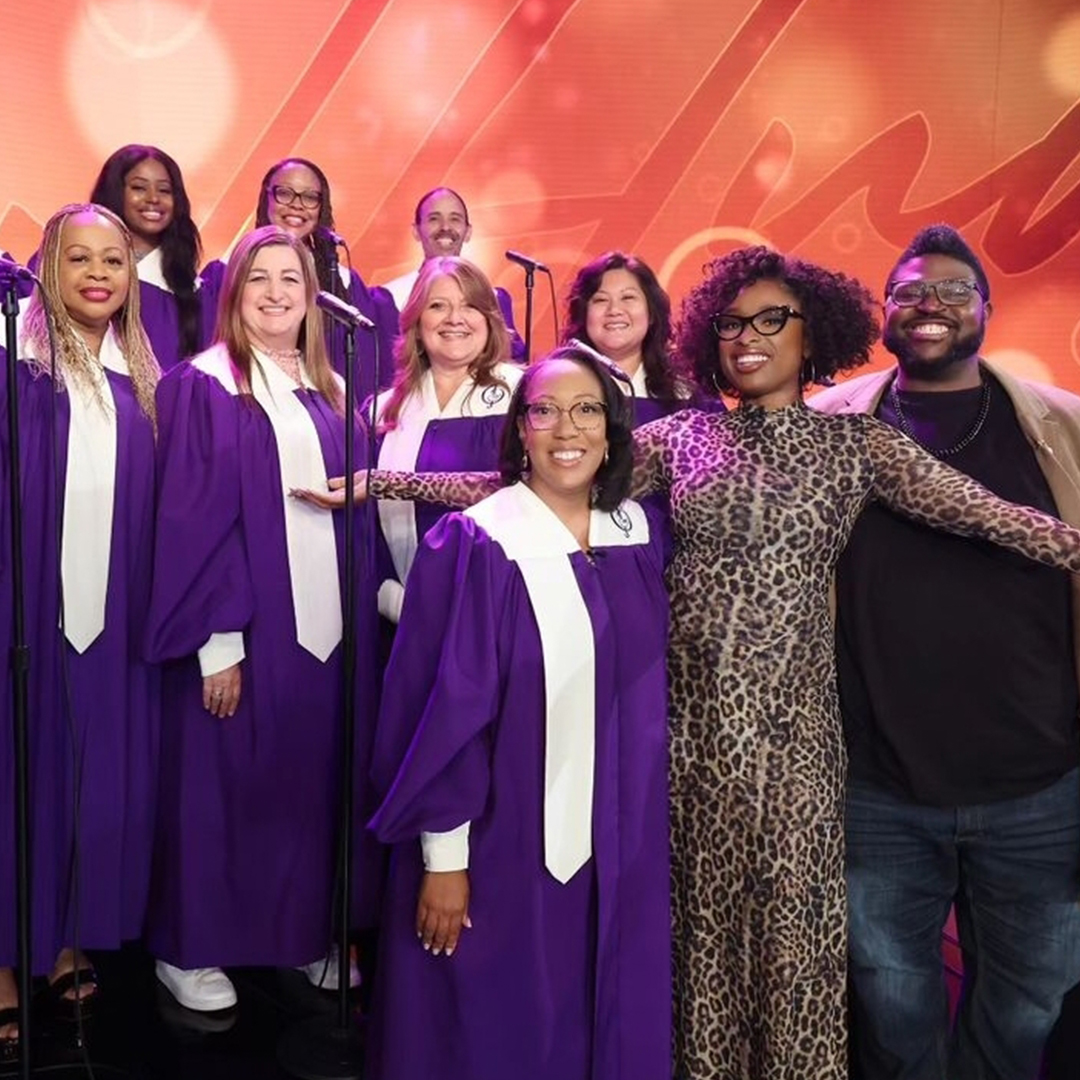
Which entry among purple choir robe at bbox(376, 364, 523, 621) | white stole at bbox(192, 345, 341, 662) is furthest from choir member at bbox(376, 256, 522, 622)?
white stole at bbox(192, 345, 341, 662)

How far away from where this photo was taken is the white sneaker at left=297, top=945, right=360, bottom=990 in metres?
3.46

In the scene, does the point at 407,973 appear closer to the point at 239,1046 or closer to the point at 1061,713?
the point at 239,1046

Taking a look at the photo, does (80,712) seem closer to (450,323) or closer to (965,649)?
(450,323)

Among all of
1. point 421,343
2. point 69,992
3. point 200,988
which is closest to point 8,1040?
point 69,992

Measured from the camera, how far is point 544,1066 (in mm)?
2537

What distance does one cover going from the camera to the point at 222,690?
3.21 meters

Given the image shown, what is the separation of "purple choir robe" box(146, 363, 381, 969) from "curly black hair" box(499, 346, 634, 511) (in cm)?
87

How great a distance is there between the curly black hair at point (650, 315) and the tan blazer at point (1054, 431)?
0.95 meters

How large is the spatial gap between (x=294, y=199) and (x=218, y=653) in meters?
1.85

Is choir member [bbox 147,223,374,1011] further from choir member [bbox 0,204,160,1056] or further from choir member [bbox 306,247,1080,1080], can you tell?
choir member [bbox 306,247,1080,1080]

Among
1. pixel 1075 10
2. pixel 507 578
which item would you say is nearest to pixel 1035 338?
pixel 1075 10

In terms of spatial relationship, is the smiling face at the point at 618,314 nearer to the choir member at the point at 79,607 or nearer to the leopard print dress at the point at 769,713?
the leopard print dress at the point at 769,713

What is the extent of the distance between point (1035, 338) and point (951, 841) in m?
4.40

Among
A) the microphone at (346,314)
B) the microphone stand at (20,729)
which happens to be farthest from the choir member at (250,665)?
the microphone stand at (20,729)
